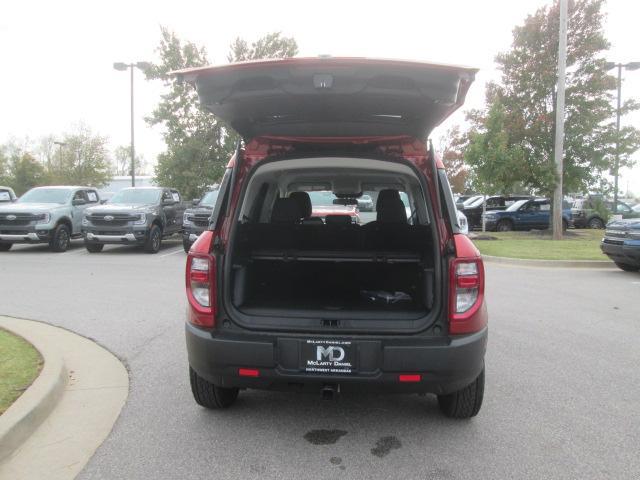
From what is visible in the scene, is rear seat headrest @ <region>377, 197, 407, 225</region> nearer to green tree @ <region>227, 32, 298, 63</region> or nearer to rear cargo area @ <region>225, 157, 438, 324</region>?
rear cargo area @ <region>225, 157, 438, 324</region>

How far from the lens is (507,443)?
346 cm

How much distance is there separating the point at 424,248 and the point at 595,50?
20.9m

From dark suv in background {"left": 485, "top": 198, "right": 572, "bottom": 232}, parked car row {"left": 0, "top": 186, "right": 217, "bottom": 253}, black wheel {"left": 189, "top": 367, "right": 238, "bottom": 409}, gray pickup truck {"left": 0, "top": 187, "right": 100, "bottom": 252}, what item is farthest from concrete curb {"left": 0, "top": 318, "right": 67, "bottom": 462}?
dark suv in background {"left": 485, "top": 198, "right": 572, "bottom": 232}

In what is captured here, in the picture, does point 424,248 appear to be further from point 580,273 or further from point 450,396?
point 580,273

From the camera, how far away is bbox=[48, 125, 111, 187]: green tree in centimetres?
3803

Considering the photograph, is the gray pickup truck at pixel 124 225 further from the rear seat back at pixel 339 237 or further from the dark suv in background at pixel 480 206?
the dark suv in background at pixel 480 206

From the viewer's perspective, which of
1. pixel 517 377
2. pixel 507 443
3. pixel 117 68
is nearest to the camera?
pixel 507 443

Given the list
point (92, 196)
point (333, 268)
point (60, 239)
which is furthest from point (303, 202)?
point (92, 196)

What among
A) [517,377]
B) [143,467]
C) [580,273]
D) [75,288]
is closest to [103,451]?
[143,467]

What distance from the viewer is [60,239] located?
15352 millimetres

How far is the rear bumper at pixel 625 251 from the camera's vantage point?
10.8m

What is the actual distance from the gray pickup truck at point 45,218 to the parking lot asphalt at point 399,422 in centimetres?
891

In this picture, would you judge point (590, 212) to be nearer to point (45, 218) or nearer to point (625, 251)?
point (625, 251)

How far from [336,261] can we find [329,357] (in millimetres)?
1160
